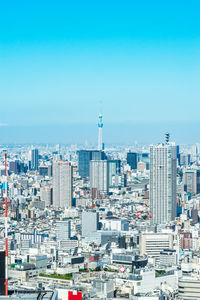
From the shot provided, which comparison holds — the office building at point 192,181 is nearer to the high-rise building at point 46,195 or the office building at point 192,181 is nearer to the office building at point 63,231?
the high-rise building at point 46,195

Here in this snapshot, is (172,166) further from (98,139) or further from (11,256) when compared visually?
(98,139)

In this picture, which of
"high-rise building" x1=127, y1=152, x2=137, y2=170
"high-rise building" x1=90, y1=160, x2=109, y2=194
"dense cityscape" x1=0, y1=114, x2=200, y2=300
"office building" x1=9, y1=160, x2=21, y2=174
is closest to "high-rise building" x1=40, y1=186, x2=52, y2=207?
"dense cityscape" x1=0, y1=114, x2=200, y2=300

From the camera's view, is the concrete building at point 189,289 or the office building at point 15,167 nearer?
the concrete building at point 189,289

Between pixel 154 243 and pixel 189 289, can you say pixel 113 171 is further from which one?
pixel 189 289

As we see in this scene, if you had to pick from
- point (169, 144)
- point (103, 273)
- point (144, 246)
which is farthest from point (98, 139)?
point (103, 273)

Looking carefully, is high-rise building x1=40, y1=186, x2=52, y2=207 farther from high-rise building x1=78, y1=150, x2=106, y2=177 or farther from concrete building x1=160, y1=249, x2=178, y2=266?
concrete building x1=160, y1=249, x2=178, y2=266

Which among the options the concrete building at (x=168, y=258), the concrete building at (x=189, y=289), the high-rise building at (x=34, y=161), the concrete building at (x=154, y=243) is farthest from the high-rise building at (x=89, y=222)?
the high-rise building at (x=34, y=161)
